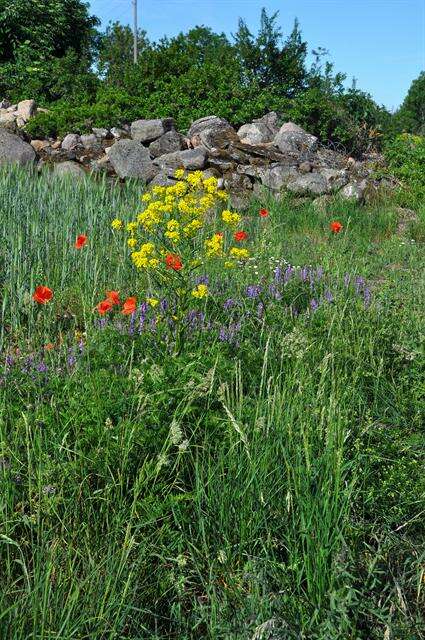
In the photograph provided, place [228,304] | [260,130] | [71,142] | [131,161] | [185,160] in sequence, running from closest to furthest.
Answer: [228,304] < [131,161] < [185,160] < [71,142] < [260,130]

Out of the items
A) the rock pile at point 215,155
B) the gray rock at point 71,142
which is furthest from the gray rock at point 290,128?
the gray rock at point 71,142

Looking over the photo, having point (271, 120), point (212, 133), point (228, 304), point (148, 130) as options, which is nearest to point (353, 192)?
point (212, 133)

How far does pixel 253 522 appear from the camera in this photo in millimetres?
2367

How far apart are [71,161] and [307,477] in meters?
9.41

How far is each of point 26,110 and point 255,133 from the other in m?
4.17

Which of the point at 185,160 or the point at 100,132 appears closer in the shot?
the point at 185,160

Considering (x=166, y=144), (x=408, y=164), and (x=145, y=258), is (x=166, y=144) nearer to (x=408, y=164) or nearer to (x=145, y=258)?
(x=408, y=164)

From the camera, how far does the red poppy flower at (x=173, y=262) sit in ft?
12.3

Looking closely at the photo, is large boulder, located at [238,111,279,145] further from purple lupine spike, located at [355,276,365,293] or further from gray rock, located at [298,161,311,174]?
purple lupine spike, located at [355,276,365,293]

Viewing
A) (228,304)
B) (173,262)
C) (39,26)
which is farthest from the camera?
(39,26)

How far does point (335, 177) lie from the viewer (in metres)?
10.4

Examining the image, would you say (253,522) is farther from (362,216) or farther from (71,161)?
(71,161)

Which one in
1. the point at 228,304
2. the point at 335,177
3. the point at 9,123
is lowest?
the point at 228,304

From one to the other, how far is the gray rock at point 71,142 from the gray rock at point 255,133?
2.51m
